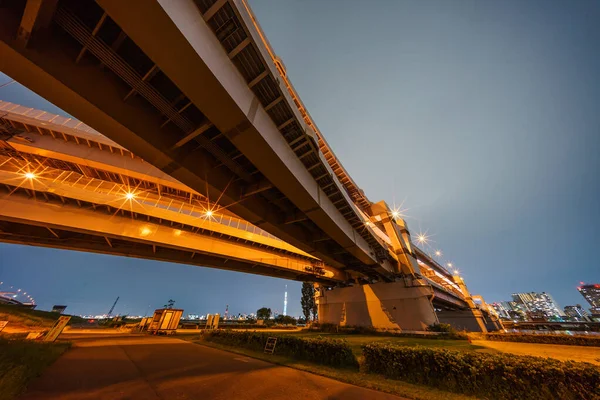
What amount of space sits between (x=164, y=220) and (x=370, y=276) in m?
25.9

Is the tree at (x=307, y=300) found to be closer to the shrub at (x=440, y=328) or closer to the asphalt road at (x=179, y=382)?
the shrub at (x=440, y=328)

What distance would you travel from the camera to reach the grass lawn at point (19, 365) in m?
4.92

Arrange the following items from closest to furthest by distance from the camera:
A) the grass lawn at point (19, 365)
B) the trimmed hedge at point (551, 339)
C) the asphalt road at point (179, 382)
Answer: the grass lawn at point (19, 365) < the asphalt road at point (179, 382) < the trimmed hedge at point (551, 339)

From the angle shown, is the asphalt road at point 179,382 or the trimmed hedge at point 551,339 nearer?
the asphalt road at point 179,382

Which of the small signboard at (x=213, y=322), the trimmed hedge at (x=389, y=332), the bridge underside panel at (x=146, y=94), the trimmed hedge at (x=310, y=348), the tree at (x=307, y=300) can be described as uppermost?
the tree at (x=307, y=300)

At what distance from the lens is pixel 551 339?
1662 cm

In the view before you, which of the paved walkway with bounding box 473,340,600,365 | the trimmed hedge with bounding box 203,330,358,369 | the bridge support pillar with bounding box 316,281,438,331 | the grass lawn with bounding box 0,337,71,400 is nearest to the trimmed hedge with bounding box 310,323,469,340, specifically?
the bridge support pillar with bounding box 316,281,438,331

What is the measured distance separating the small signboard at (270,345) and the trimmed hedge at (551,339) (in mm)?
21937

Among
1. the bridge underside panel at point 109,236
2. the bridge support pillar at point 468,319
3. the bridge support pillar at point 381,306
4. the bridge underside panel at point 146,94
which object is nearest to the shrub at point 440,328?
the bridge support pillar at point 381,306

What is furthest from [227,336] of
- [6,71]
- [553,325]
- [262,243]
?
[553,325]

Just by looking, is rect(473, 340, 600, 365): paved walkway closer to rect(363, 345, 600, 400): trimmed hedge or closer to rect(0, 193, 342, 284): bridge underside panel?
rect(363, 345, 600, 400): trimmed hedge

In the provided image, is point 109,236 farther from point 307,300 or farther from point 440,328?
point 307,300

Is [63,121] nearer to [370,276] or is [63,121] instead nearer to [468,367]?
[468,367]

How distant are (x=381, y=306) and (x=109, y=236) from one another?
29434 mm
